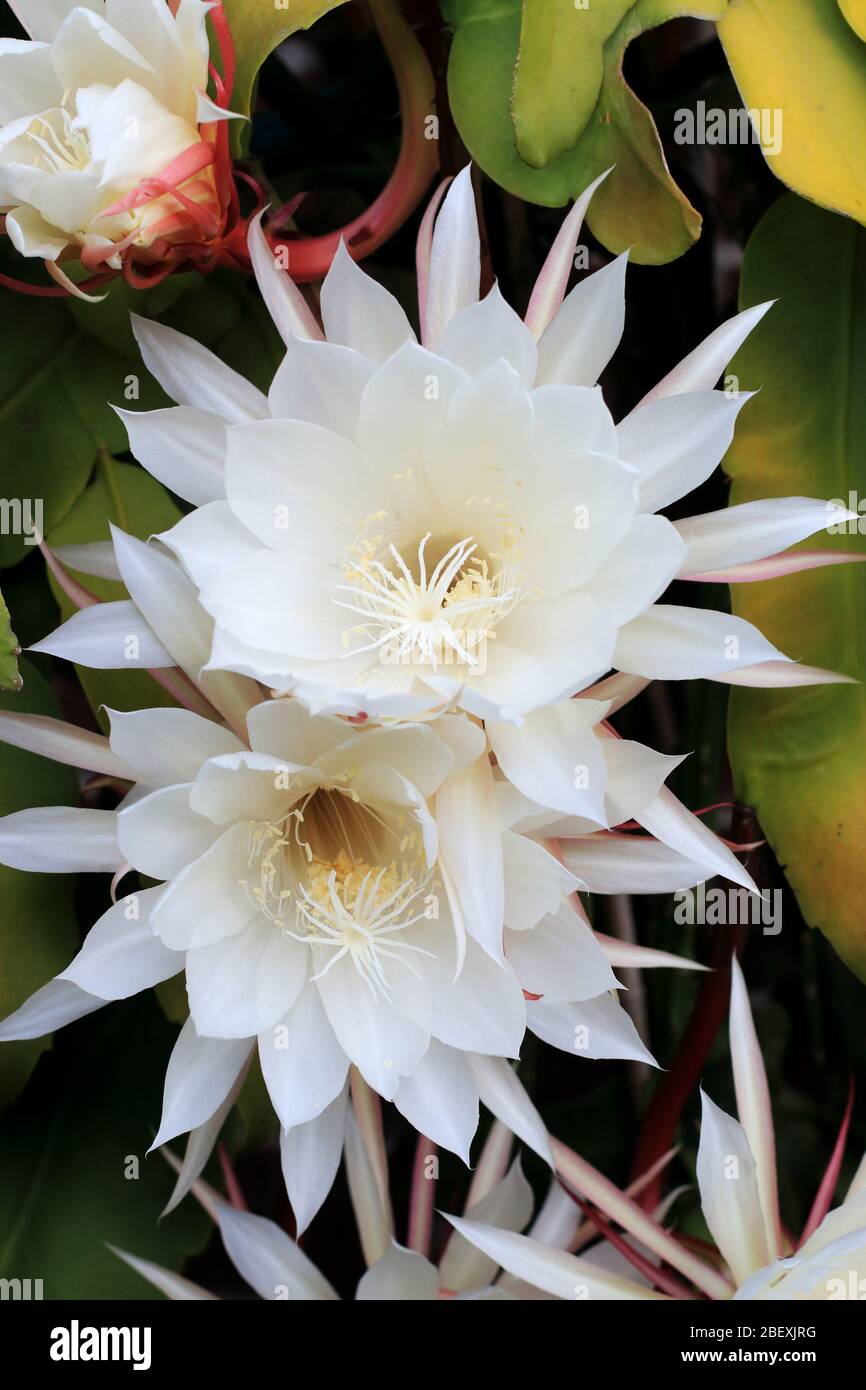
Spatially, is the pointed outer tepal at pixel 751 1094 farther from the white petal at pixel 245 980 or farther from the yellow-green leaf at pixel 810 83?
the yellow-green leaf at pixel 810 83

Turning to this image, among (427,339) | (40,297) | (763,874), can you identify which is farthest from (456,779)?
(40,297)

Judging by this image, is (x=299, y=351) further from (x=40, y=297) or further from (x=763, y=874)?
(x=763, y=874)

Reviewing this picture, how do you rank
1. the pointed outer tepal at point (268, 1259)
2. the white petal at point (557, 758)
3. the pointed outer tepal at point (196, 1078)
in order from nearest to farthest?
the white petal at point (557, 758), the pointed outer tepal at point (196, 1078), the pointed outer tepal at point (268, 1259)

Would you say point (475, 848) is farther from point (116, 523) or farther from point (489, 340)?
point (116, 523)

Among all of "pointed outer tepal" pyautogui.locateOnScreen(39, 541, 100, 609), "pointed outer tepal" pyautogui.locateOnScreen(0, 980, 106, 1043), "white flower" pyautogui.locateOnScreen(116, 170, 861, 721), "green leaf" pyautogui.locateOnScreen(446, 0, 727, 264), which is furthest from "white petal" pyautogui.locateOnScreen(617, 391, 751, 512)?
"pointed outer tepal" pyautogui.locateOnScreen(0, 980, 106, 1043)

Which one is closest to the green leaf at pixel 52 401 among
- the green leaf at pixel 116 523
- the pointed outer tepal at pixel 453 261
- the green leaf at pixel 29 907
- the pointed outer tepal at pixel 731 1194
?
the green leaf at pixel 116 523

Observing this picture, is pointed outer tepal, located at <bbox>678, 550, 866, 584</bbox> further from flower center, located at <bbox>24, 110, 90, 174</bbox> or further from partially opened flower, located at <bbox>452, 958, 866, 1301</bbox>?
flower center, located at <bbox>24, 110, 90, 174</bbox>

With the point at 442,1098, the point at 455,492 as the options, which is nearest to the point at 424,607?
the point at 455,492
